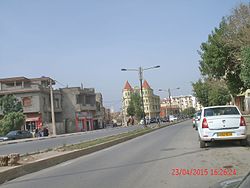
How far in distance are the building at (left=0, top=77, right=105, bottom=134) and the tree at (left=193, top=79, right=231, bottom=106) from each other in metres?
24.2

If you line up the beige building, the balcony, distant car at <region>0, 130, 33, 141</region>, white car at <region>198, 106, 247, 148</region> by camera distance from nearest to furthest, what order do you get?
white car at <region>198, 106, 247, 148</region> → distant car at <region>0, 130, 33, 141</region> → the balcony → the beige building

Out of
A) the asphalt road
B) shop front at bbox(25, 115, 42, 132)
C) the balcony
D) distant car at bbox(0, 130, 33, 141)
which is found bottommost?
the asphalt road

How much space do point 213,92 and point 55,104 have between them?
3367 centimetres

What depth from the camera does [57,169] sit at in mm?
12320

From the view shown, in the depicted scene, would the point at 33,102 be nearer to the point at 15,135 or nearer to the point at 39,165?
the point at 15,135

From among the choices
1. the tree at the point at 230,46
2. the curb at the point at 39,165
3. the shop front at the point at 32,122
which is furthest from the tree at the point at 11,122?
the curb at the point at 39,165

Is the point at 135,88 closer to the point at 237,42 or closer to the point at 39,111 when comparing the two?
the point at 39,111

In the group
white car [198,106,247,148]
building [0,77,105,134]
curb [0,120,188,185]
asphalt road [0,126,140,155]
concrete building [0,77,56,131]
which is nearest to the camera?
curb [0,120,188,185]

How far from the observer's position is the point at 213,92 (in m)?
57.2

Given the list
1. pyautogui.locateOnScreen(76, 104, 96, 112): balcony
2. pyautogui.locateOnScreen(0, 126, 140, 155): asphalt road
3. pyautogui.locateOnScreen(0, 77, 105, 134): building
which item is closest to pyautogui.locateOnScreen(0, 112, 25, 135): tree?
pyautogui.locateOnScreen(0, 77, 105, 134): building

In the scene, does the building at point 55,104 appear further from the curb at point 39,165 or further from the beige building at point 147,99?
the beige building at point 147,99

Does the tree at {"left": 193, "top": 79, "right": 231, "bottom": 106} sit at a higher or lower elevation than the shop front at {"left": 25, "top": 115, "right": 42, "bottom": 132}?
higher

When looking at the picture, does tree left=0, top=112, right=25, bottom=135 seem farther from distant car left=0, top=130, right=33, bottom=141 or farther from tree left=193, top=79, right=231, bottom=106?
tree left=193, top=79, right=231, bottom=106

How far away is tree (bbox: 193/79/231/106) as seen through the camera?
5017cm
